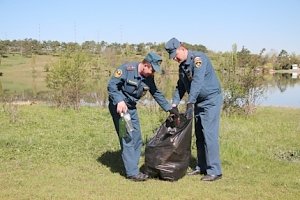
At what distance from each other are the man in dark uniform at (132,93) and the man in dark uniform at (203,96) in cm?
31

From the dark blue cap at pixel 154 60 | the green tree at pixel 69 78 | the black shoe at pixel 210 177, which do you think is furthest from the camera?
the green tree at pixel 69 78

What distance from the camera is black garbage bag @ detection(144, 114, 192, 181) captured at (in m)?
5.77

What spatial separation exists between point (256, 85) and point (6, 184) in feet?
35.0

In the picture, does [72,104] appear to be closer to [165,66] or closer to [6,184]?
[165,66]

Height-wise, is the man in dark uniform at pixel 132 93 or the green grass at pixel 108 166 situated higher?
the man in dark uniform at pixel 132 93

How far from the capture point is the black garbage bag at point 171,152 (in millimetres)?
5770

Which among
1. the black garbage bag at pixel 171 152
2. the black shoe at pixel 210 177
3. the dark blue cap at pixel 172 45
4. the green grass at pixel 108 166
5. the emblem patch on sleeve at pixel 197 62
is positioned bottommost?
the green grass at pixel 108 166

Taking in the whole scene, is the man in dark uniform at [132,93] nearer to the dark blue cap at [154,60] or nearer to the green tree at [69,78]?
the dark blue cap at [154,60]

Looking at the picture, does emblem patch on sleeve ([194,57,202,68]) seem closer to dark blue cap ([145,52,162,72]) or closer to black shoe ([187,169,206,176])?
dark blue cap ([145,52,162,72])

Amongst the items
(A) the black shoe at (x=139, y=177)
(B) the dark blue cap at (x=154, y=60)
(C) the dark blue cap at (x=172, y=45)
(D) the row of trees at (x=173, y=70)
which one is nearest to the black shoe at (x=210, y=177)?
(A) the black shoe at (x=139, y=177)

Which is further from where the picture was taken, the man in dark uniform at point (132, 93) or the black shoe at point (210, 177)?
the black shoe at point (210, 177)

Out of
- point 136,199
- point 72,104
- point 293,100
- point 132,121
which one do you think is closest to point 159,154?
point 132,121

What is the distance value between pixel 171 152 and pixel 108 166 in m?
1.31

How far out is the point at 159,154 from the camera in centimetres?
580
